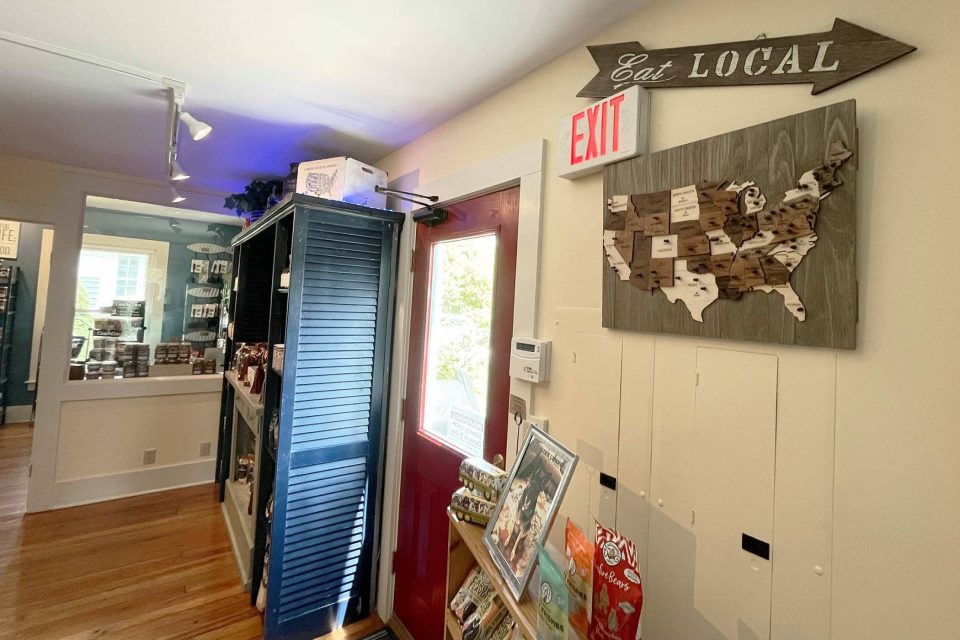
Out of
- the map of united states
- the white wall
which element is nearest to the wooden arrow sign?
the map of united states

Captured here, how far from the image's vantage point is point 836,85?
76cm

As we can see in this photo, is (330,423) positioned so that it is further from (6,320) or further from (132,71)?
(6,320)

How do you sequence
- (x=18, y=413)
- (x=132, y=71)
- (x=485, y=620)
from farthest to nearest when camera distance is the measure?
(x=18, y=413) < (x=132, y=71) < (x=485, y=620)

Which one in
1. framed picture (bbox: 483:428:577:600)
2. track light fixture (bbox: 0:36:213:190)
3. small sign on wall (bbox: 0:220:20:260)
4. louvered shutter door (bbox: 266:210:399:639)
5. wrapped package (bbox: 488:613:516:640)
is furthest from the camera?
small sign on wall (bbox: 0:220:20:260)

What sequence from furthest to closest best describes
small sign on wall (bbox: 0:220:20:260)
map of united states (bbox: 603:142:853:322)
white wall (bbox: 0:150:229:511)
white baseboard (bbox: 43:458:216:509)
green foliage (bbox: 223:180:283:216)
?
small sign on wall (bbox: 0:220:20:260)
white baseboard (bbox: 43:458:216:509)
white wall (bbox: 0:150:229:511)
green foliage (bbox: 223:180:283:216)
map of united states (bbox: 603:142:853:322)

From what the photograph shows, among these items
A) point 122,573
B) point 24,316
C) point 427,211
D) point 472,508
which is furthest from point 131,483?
point 472,508

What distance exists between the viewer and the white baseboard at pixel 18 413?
4.52m

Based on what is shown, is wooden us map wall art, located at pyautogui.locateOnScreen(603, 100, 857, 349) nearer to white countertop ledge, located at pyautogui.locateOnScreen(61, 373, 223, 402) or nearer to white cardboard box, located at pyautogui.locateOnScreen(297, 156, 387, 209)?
white cardboard box, located at pyautogui.locateOnScreen(297, 156, 387, 209)

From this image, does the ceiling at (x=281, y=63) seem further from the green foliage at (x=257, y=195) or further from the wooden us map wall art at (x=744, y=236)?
the wooden us map wall art at (x=744, y=236)

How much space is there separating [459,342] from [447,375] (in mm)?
161

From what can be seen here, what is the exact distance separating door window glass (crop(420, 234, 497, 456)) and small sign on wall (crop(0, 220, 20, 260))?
18.2ft

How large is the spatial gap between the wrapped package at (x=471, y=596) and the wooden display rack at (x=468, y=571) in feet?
0.09

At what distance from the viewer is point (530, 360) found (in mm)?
1304

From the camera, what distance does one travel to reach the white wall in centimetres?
277
